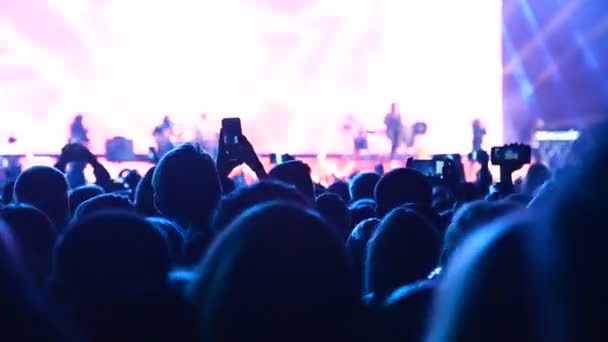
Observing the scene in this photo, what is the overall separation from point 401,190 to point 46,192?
4.80 feet

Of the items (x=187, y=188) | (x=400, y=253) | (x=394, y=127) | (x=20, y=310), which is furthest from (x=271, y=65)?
(x=20, y=310)

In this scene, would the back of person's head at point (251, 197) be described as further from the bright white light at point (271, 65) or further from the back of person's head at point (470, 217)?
→ the bright white light at point (271, 65)

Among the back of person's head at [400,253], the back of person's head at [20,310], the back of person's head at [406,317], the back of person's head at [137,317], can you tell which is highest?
the back of person's head at [20,310]

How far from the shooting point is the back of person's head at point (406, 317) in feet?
6.82

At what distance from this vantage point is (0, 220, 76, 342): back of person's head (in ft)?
3.59

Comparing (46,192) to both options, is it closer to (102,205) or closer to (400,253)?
(102,205)

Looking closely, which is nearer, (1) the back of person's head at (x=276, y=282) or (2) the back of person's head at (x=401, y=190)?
(1) the back of person's head at (x=276, y=282)

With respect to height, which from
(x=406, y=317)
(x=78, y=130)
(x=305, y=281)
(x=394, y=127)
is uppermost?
(x=78, y=130)

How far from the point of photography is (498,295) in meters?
1.06

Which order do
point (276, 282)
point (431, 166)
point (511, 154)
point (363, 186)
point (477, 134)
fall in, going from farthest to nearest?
point (477, 134) → point (431, 166) → point (511, 154) → point (363, 186) → point (276, 282)

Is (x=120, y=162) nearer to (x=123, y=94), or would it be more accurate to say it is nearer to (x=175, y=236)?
(x=123, y=94)

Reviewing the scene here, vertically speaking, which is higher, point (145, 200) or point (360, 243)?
point (145, 200)

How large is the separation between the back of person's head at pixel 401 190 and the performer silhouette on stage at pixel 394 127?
11484mm

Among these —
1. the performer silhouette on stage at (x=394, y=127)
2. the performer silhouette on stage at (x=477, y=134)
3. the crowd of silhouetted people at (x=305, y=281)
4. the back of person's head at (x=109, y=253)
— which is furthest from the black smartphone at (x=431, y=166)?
the performer silhouette on stage at (x=477, y=134)
